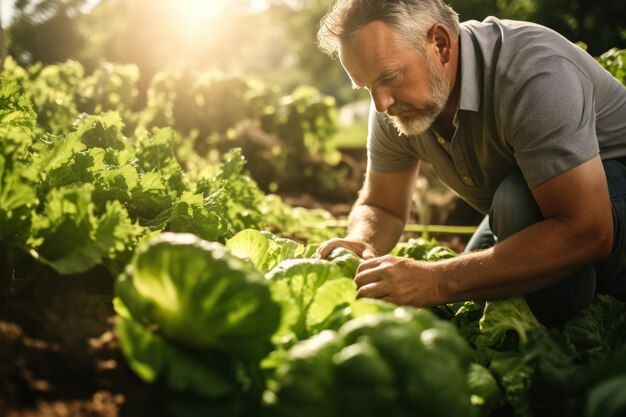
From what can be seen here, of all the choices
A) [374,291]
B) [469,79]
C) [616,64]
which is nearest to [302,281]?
[374,291]

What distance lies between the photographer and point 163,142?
11.5 feet

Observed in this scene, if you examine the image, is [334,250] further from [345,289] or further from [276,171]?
[276,171]

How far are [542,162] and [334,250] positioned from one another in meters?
0.93

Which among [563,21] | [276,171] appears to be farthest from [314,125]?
[563,21]

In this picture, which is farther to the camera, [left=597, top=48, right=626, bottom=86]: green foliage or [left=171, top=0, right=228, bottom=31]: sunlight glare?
[left=171, top=0, right=228, bottom=31]: sunlight glare

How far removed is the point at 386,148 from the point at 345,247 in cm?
105

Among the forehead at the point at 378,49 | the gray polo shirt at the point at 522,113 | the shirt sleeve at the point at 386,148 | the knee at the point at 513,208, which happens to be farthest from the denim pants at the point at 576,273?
the shirt sleeve at the point at 386,148

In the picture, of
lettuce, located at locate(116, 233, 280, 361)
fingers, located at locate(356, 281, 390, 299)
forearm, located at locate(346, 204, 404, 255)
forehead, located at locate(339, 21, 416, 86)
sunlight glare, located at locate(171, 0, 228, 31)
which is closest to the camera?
lettuce, located at locate(116, 233, 280, 361)

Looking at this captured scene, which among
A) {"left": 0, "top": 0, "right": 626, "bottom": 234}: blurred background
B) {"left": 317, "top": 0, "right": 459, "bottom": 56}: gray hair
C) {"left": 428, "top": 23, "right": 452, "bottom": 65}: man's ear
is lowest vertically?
{"left": 0, "top": 0, "right": 626, "bottom": 234}: blurred background

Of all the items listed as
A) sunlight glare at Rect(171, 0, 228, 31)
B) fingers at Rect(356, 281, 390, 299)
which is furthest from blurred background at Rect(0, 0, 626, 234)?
fingers at Rect(356, 281, 390, 299)

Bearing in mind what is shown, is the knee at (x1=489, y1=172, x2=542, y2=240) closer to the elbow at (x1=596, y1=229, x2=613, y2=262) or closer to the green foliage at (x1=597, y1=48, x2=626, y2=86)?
the elbow at (x1=596, y1=229, x2=613, y2=262)

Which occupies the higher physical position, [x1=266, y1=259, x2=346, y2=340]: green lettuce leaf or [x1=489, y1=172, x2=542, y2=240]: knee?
[x1=266, y1=259, x2=346, y2=340]: green lettuce leaf

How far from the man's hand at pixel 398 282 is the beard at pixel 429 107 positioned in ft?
2.81

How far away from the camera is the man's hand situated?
231 cm
